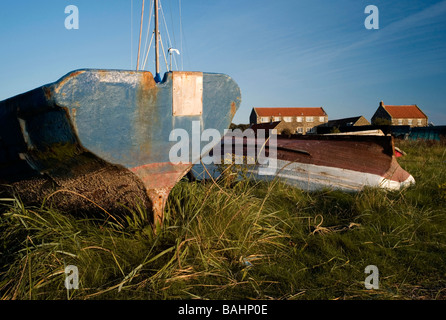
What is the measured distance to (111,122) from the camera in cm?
223

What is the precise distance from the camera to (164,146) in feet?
8.25

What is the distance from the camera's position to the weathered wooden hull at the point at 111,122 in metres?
2.11

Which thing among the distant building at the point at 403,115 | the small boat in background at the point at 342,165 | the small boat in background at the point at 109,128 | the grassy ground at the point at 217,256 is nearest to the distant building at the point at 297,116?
the distant building at the point at 403,115

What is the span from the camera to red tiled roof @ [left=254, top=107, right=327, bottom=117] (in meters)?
71.8

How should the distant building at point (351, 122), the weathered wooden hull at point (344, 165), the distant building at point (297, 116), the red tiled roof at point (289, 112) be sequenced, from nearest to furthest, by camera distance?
the weathered wooden hull at point (344, 165) < the distant building at point (351, 122) < the distant building at point (297, 116) < the red tiled roof at point (289, 112)

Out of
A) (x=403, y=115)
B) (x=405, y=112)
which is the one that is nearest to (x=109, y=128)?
(x=403, y=115)

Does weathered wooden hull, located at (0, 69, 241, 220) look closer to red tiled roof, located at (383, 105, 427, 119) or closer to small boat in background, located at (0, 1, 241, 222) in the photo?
small boat in background, located at (0, 1, 241, 222)

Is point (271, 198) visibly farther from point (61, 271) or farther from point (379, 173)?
point (61, 271)

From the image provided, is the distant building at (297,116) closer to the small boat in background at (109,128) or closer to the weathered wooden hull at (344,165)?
the weathered wooden hull at (344,165)

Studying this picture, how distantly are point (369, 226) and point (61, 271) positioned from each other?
111 inches

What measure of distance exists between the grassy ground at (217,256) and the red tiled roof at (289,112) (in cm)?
6979

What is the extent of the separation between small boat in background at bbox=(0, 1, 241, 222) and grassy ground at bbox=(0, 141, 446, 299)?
30 centimetres

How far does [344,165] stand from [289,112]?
229ft
